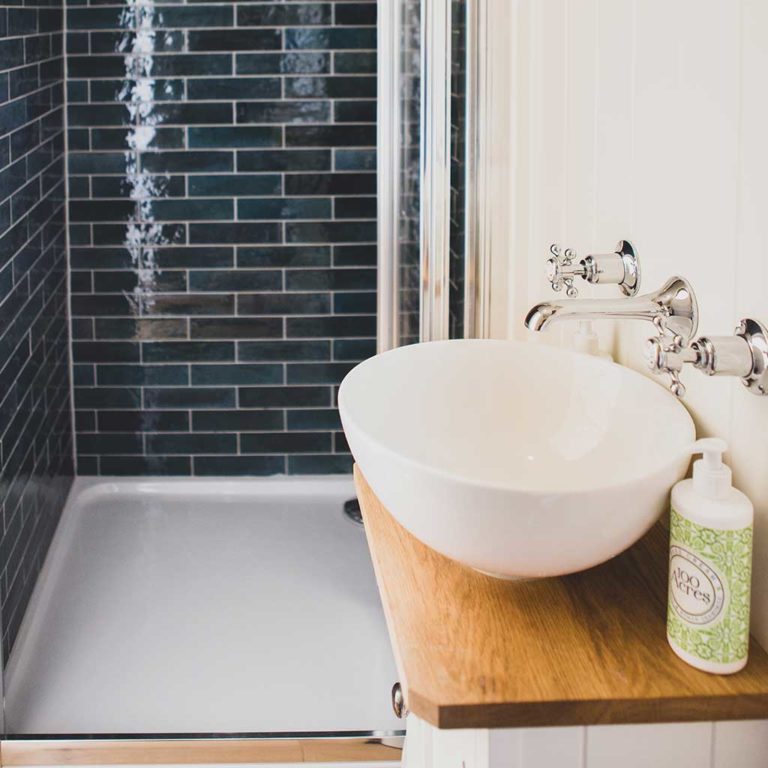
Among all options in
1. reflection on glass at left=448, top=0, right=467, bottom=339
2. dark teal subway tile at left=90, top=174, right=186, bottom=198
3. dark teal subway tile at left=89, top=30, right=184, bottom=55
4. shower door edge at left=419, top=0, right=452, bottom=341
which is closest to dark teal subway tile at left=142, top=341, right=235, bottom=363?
dark teal subway tile at left=90, top=174, right=186, bottom=198

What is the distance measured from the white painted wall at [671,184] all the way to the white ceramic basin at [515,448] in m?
0.09

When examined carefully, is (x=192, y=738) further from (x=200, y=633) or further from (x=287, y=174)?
(x=287, y=174)

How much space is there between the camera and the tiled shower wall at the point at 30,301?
2713 mm

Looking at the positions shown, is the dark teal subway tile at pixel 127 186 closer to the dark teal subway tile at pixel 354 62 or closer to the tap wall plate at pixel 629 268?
the dark teal subway tile at pixel 354 62

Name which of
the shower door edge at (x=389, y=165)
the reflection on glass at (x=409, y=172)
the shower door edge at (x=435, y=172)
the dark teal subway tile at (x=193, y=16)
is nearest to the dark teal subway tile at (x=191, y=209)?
the dark teal subway tile at (x=193, y=16)

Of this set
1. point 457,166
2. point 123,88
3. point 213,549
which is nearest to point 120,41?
point 123,88

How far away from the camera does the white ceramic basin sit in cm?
104

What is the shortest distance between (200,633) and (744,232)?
6.83 ft

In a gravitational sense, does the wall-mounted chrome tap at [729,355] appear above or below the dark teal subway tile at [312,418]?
above

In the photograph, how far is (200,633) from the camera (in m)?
2.87

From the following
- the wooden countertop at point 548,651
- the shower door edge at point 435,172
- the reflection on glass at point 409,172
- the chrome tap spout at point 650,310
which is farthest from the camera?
the reflection on glass at point 409,172

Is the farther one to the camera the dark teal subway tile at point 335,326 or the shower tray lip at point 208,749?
the dark teal subway tile at point 335,326

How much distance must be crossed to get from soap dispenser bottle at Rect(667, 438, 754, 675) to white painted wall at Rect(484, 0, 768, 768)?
10cm

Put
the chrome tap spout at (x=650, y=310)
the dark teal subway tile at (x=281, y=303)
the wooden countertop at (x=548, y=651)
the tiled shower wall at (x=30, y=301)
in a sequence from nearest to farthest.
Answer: the wooden countertop at (x=548, y=651), the chrome tap spout at (x=650, y=310), the tiled shower wall at (x=30, y=301), the dark teal subway tile at (x=281, y=303)
